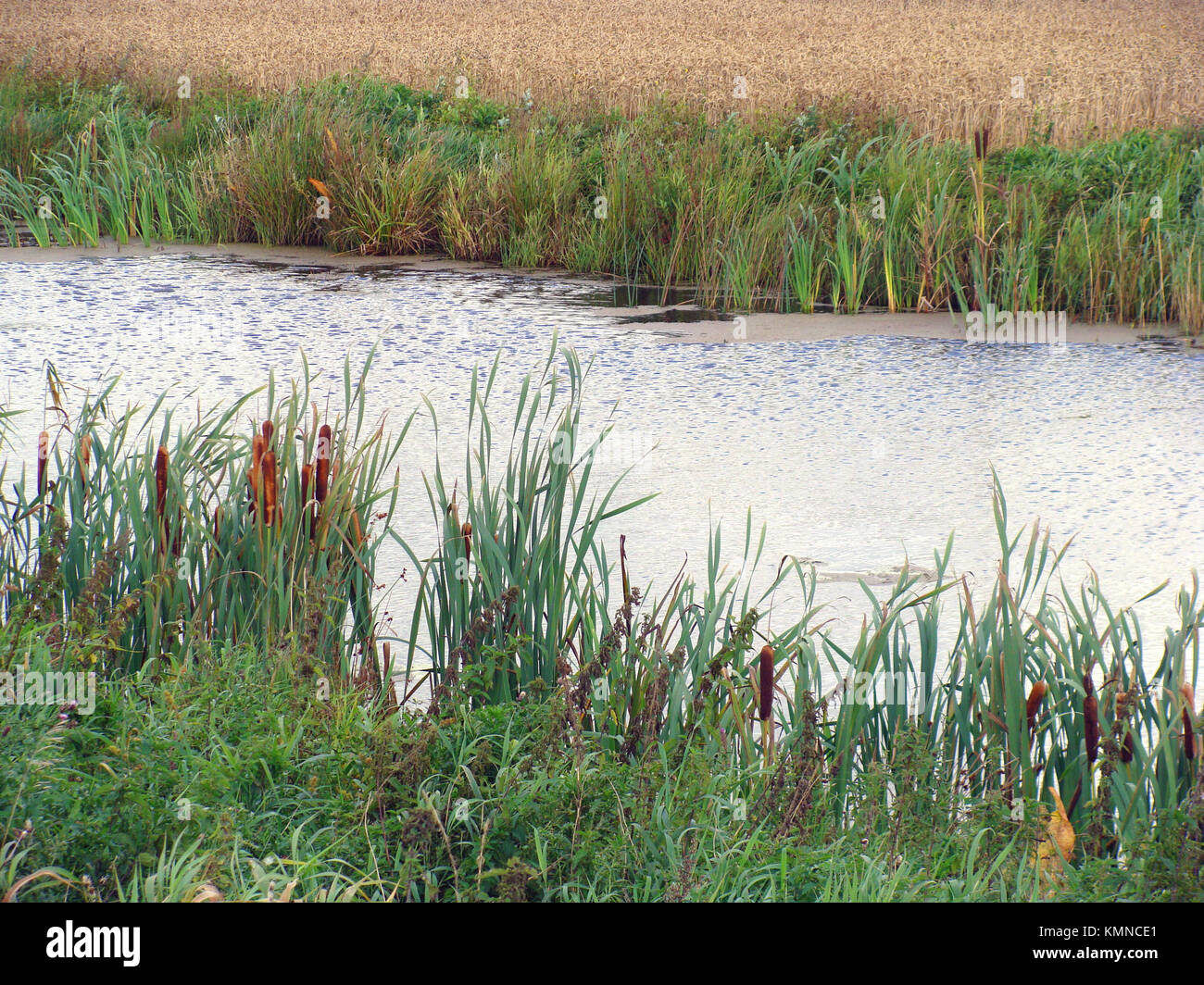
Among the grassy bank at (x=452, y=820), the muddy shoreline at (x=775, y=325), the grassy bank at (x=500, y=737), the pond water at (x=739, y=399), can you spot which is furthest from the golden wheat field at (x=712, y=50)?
the grassy bank at (x=452, y=820)

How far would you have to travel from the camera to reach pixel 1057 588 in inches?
110

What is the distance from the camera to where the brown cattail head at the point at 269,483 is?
2113 millimetres

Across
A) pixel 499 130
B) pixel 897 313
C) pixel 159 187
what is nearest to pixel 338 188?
pixel 159 187

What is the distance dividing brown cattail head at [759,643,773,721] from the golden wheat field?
559 cm

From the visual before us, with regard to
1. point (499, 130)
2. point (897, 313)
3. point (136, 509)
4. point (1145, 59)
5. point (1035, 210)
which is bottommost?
point (136, 509)

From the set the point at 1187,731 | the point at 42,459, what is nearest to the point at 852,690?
the point at 1187,731

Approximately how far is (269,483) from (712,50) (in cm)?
1160

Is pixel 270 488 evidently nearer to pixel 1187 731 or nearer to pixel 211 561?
pixel 211 561

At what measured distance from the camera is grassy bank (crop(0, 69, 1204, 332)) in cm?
533

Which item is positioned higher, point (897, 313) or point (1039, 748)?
point (897, 313)

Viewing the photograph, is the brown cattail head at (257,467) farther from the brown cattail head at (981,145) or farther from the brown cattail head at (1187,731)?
the brown cattail head at (981,145)

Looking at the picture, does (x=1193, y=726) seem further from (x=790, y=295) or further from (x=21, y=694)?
(x=790, y=295)

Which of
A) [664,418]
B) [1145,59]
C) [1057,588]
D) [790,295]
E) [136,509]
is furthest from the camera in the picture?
[1145,59]

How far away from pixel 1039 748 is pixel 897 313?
378cm
